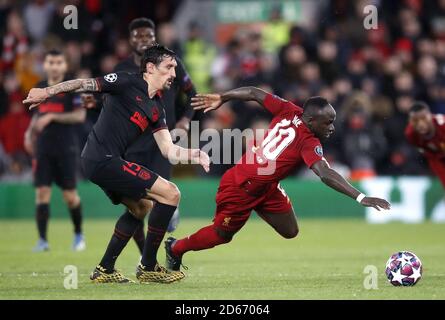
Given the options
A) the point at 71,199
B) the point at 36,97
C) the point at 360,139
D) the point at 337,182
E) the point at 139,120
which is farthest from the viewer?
the point at 360,139

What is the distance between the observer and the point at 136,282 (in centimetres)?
979

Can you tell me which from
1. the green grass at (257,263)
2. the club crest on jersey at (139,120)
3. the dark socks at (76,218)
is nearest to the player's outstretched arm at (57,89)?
the club crest on jersey at (139,120)

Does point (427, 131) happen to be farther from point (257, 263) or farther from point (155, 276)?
point (155, 276)

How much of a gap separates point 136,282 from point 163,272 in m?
0.28

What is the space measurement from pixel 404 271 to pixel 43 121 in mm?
6281

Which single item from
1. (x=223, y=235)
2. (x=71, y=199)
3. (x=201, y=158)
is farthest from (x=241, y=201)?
(x=71, y=199)

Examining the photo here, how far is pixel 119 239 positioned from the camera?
9.91 meters

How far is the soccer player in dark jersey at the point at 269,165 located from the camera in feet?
31.9

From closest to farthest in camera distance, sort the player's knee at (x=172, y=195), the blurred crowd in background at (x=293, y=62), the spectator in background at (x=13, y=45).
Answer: the player's knee at (x=172, y=195)
the blurred crowd in background at (x=293, y=62)
the spectator in background at (x=13, y=45)

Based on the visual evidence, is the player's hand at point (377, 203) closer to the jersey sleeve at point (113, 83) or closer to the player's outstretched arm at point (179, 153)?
the player's outstretched arm at point (179, 153)

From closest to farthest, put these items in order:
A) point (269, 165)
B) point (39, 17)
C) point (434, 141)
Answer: point (269, 165)
point (434, 141)
point (39, 17)

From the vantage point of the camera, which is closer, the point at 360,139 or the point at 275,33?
the point at 360,139

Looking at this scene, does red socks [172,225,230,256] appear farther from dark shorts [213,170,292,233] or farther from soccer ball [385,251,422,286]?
soccer ball [385,251,422,286]
